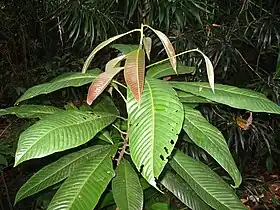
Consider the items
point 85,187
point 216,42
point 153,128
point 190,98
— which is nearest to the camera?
point 153,128

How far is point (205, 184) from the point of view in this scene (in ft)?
3.36

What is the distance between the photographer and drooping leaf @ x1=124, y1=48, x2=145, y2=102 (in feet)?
2.61

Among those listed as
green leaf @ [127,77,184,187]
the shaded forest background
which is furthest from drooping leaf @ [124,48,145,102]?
the shaded forest background

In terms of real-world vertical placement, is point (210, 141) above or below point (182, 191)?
above

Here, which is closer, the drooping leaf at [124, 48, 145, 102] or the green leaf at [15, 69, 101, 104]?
the drooping leaf at [124, 48, 145, 102]

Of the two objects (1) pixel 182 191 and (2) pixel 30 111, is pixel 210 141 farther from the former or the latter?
(2) pixel 30 111

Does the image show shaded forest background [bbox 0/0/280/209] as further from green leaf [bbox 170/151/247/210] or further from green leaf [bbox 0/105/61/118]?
green leaf [bbox 0/105/61/118]

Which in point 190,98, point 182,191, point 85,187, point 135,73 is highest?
point 135,73

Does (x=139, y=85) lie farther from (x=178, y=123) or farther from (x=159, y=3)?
(x=159, y=3)

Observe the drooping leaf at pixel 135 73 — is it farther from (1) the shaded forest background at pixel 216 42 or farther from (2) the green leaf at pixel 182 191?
(1) the shaded forest background at pixel 216 42

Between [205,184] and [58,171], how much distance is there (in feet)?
1.10

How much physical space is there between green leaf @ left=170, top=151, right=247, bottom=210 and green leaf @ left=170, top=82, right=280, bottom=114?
0.63 feet

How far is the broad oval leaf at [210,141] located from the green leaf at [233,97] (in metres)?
0.06

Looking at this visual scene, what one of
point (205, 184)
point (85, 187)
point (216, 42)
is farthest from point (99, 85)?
point (216, 42)
